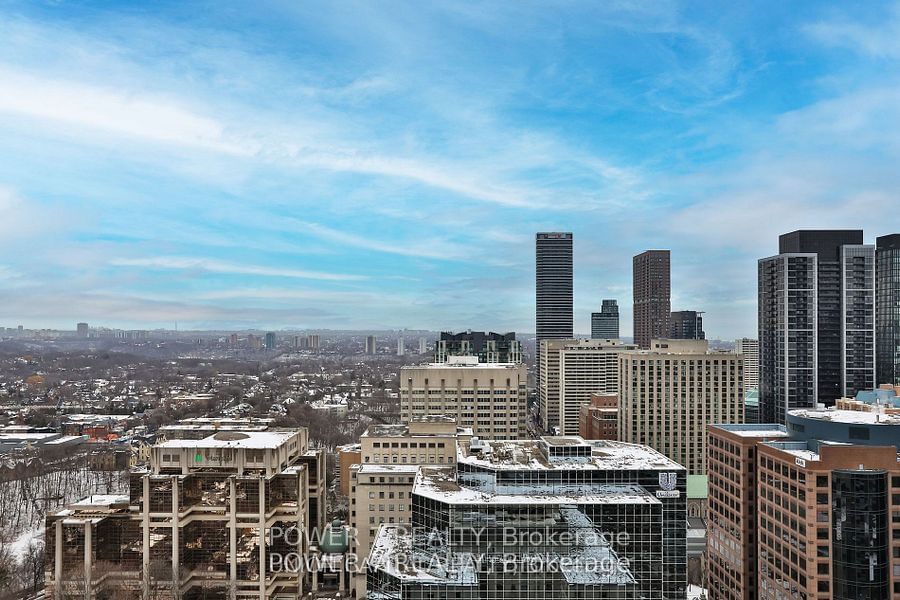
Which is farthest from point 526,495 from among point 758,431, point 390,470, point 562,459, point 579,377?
point 579,377

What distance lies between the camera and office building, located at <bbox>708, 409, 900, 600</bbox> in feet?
122

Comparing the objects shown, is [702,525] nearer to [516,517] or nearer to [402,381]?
[402,381]

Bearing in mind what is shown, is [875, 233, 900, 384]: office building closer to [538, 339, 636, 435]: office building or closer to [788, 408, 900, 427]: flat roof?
[538, 339, 636, 435]: office building

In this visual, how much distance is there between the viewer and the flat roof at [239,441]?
54.0 metres

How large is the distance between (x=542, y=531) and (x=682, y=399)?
68075mm

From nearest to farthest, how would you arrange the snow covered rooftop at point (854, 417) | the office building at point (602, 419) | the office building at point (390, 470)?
1. the snow covered rooftop at point (854, 417)
2. the office building at point (390, 470)
3. the office building at point (602, 419)

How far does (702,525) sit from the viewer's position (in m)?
76.1

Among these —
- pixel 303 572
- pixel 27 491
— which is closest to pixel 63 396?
pixel 27 491

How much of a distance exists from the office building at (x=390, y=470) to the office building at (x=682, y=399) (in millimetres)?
47000

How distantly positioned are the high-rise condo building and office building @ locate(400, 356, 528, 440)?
2069 inches

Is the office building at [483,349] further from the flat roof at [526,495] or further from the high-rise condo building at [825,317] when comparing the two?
the flat roof at [526,495]

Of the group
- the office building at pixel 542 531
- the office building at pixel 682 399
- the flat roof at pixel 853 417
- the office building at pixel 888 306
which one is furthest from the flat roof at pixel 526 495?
the office building at pixel 888 306

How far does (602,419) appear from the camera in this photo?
110188 millimetres

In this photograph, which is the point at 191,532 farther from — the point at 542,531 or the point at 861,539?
the point at 861,539
